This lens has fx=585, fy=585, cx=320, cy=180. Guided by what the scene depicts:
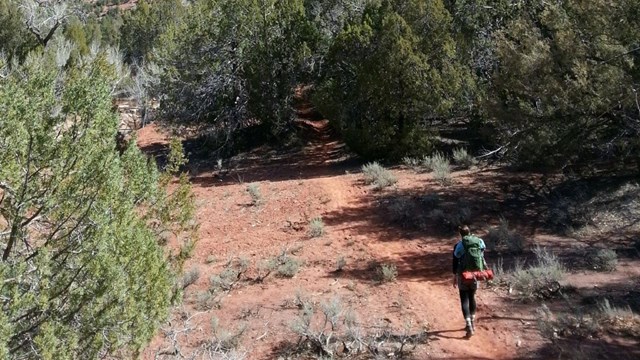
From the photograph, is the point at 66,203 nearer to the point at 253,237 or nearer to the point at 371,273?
the point at 371,273

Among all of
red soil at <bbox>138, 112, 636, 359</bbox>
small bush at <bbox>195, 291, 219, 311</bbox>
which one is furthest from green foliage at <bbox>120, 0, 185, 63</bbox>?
small bush at <bbox>195, 291, 219, 311</bbox>

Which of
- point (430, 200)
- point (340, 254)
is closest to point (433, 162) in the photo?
point (430, 200)

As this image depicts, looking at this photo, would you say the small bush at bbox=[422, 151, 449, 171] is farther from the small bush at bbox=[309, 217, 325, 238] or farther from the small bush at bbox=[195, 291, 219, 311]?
the small bush at bbox=[195, 291, 219, 311]

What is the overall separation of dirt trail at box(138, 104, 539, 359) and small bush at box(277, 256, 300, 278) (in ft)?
0.52

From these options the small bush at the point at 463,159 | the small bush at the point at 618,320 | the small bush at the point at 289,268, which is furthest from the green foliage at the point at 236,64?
the small bush at the point at 618,320

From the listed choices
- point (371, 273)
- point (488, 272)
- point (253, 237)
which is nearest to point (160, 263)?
point (488, 272)

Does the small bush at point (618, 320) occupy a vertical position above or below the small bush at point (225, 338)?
below

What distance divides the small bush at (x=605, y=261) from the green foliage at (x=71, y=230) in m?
7.07

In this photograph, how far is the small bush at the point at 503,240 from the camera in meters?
10.5

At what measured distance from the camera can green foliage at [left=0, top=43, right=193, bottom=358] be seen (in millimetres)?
4715

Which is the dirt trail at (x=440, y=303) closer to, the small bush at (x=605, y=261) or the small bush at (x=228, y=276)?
the small bush at (x=605, y=261)

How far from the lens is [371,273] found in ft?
33.4

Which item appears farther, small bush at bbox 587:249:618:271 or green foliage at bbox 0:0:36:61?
green foliage at bbox 0:0:36:61

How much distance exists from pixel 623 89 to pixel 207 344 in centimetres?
827
